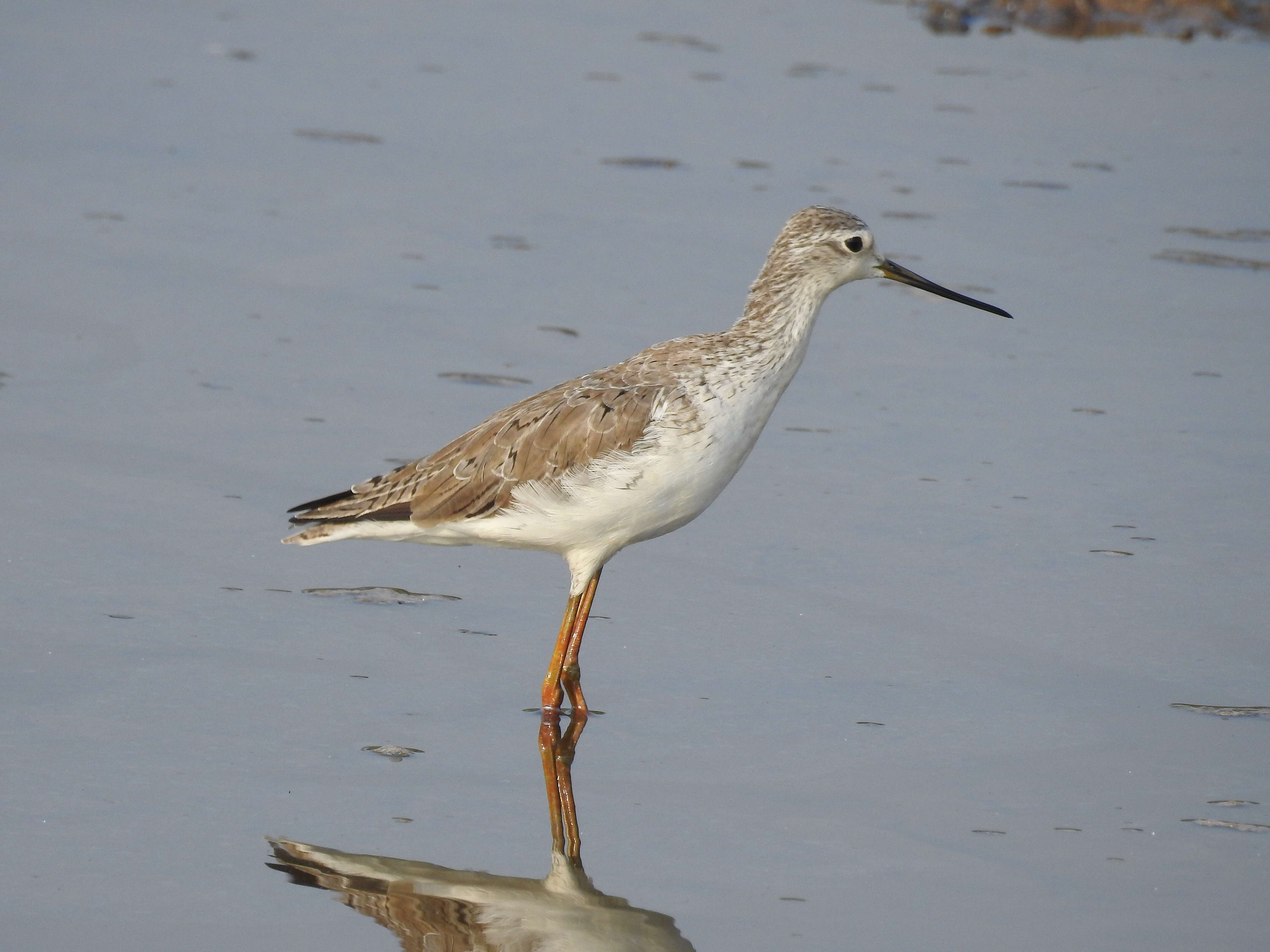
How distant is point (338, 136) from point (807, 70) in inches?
161

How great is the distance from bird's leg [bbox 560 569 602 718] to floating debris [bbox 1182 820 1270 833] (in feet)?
6.86

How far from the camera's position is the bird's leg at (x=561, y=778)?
5418mm

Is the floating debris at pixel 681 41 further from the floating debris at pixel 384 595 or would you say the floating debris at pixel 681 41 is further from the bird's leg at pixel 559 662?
the bird's leg at pixel 559 662

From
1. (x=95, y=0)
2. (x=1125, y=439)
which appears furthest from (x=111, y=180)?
(x=1125, y=439)

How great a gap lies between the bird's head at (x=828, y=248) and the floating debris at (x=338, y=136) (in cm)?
539

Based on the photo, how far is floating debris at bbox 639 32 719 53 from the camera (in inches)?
572

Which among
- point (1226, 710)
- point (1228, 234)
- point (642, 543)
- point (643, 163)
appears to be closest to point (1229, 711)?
point (1226, 710)

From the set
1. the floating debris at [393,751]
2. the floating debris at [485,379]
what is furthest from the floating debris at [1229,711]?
the floating debris at [485,379]

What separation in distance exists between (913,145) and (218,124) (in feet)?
15.8

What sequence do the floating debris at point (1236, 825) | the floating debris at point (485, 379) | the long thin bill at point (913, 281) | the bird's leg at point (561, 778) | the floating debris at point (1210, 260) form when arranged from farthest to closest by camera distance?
the floating debris at point (1210, 260)
the floating debris at point (485, 379)
the long thin bill at point (913, 281)
the floating debris at point (1236, 825)
the bird's leg at point (561, 778)

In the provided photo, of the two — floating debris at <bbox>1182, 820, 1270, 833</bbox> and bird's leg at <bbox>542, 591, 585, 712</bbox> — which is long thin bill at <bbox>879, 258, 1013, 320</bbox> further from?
floating debris at <bbox>1182, 820, 1270, 833</bbox>

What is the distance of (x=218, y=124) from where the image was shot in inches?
468

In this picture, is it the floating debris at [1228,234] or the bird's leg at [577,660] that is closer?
the bird's leg at [577,660]

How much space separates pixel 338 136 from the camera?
11898 millimetres
